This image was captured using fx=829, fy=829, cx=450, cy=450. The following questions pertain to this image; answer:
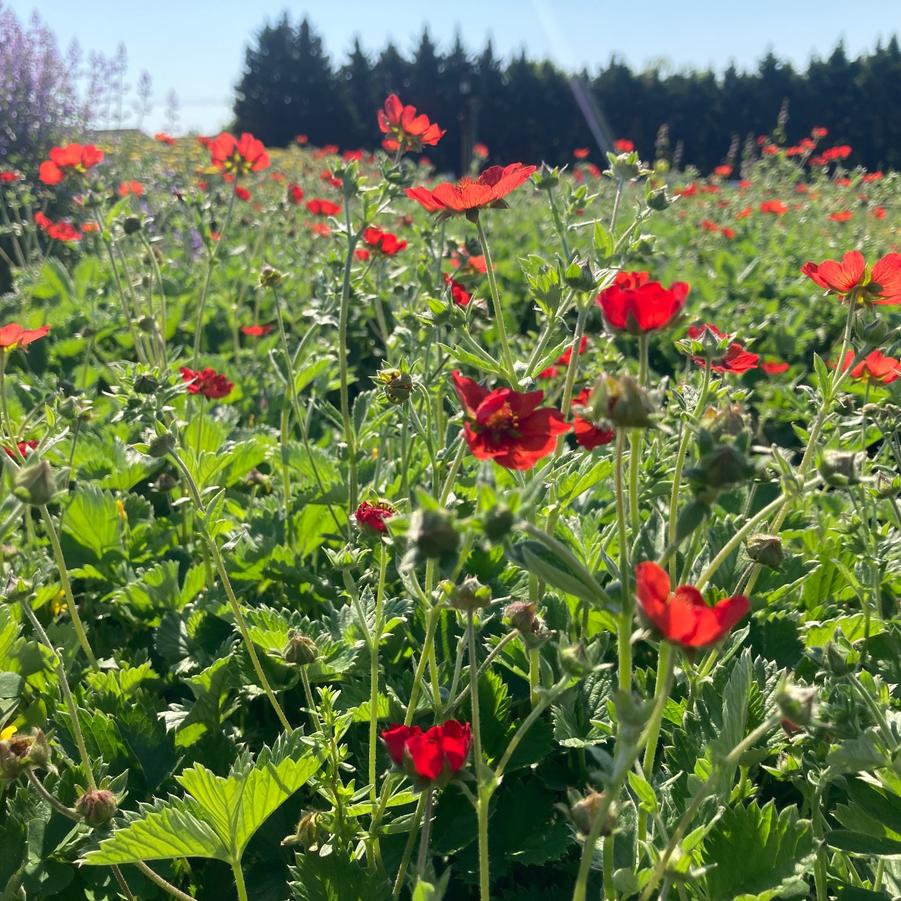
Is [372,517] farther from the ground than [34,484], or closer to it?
closer to it

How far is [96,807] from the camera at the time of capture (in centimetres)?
113

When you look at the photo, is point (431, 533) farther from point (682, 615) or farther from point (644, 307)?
point (644, 307)

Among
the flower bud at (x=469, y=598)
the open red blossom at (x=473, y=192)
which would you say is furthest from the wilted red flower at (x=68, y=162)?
the flower bud at (x=469, y=598)

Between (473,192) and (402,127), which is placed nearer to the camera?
(473,192)

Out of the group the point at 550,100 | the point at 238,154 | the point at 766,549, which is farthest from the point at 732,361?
the point at 550,100

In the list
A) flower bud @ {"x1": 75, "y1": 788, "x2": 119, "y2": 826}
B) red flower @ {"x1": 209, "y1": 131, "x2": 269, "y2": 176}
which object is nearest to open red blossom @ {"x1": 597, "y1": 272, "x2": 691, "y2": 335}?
flower bud @ {"x1": 75, "y1": 788, "x2": 119, "y2": 826}

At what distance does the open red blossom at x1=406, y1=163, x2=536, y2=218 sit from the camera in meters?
1.34

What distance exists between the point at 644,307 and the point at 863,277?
0.56m

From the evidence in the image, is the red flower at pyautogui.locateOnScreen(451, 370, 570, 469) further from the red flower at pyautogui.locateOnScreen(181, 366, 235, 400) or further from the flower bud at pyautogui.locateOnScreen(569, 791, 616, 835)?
the red flower at pyautogui.locateOnScreen(181, 366, 235, 400)

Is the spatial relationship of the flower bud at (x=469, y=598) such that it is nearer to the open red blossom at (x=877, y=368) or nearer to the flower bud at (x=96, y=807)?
the flower bud at (x=96, y=807)

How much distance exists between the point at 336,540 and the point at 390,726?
678 mm

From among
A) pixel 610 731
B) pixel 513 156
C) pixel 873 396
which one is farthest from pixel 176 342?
pixel 513 156

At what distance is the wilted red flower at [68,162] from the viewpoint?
2.74m

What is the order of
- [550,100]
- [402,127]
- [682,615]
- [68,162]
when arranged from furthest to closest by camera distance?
[550,100]
[68,162]
[402,127]
[682,615]
